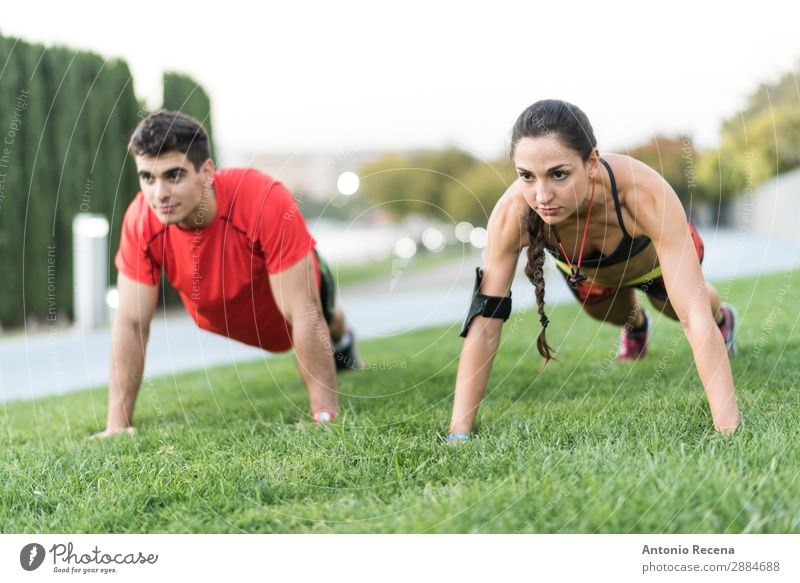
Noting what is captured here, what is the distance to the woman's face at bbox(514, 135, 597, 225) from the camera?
2.69m

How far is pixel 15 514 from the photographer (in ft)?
8.88

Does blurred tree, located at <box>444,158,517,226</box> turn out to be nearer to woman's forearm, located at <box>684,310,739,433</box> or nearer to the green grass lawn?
the green grass lawn

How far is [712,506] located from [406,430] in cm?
132

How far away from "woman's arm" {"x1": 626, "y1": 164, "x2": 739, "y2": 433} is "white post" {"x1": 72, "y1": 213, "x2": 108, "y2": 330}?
7.58 m

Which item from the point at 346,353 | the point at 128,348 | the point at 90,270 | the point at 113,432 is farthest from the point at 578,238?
the point at 90,270

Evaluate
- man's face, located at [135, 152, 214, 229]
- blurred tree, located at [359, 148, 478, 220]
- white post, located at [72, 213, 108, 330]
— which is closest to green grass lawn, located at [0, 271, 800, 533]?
man's face, located at [135, 152, 214, 229]

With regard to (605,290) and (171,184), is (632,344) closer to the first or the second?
(605,290)

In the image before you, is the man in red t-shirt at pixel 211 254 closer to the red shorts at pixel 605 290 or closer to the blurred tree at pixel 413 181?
the red shorts at pixel 605 290

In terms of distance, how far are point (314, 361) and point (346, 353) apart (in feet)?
6.34

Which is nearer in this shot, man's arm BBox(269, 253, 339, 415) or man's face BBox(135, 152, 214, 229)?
man's face BBox(135, 152, 214, 229)

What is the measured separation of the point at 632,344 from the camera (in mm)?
4707
